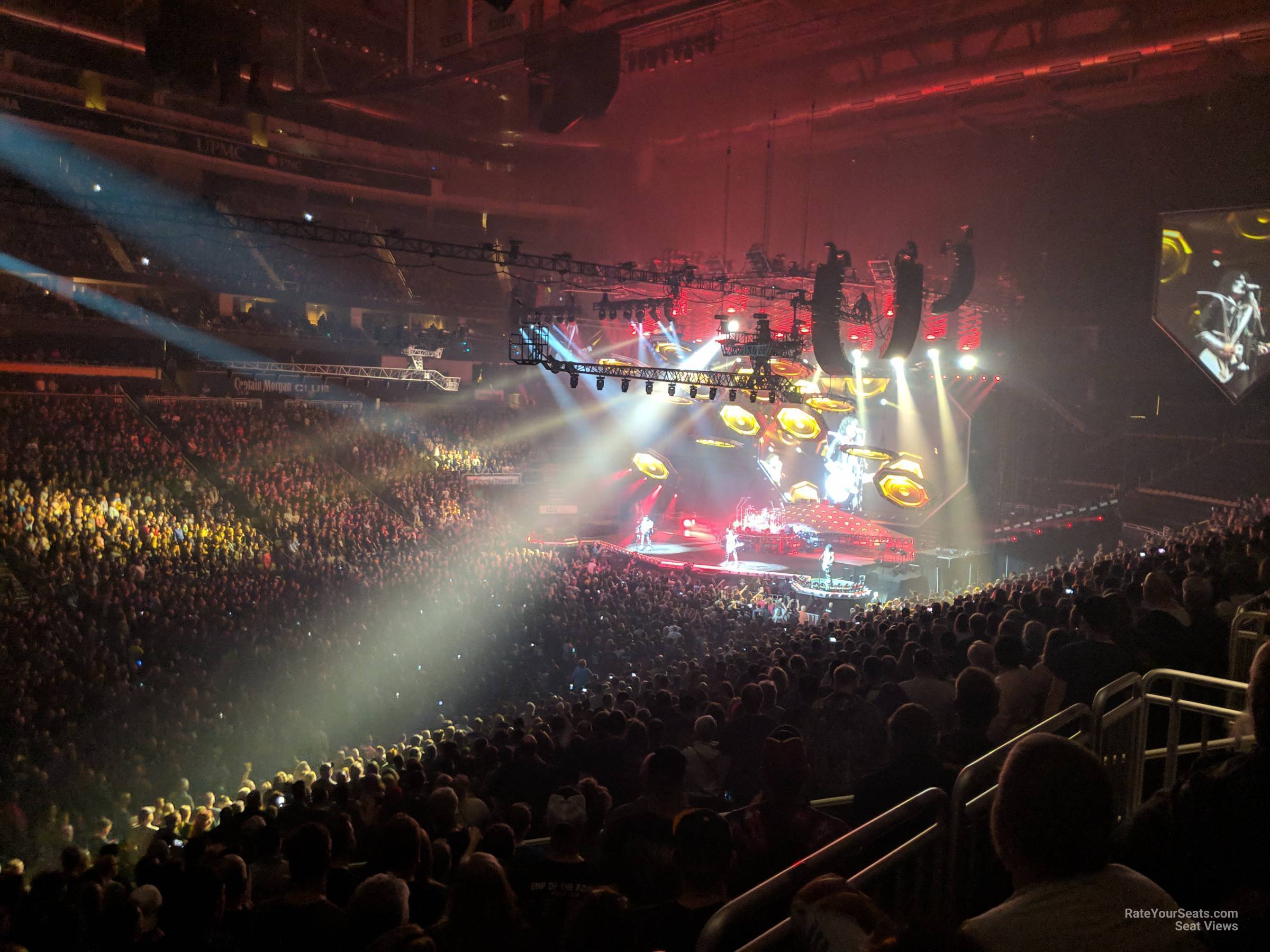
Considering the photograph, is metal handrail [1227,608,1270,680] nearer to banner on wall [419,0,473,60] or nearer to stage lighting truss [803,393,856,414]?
banner on wall [419,0,473,60]

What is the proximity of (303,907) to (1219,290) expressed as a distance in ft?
48.2

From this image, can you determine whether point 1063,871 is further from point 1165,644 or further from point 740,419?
point 740,419

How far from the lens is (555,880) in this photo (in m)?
2.76

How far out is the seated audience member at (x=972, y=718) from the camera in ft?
10.3

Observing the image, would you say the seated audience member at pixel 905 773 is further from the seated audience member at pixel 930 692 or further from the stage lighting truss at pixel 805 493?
the stage lighting truss at pixel 805 493

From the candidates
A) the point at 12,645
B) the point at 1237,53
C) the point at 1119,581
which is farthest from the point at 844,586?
the point at 12,645

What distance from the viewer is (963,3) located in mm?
14156

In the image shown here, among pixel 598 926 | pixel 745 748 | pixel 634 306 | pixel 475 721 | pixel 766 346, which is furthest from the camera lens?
pixel 634 306

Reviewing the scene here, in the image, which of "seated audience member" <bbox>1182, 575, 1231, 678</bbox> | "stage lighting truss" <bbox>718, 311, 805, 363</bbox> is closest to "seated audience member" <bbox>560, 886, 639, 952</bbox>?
"seated audience member" <bbox>1182, 575, 1231, 678</bbox>

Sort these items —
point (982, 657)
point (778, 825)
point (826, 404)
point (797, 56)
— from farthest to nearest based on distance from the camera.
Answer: point (826, 404) < point (797, 56) < point (982, 657) < point (778, 825)

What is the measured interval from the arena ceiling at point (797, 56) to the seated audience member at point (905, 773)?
752 centimetres

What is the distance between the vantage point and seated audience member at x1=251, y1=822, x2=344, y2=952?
2270mm

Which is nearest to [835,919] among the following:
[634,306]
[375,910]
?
[375,910]

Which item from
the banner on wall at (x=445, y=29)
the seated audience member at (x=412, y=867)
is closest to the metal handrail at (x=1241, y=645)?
the seated audience member at (x=412, y=867)
